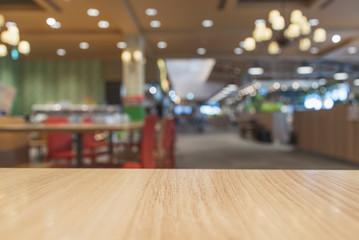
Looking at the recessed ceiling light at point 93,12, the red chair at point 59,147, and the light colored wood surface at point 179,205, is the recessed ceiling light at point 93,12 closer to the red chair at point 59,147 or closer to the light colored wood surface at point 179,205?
the red chair at point 59,147

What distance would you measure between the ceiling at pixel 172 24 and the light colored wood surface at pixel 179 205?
503 centimetres

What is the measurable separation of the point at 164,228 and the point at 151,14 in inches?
301

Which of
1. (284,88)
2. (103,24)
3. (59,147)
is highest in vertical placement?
(103,24)

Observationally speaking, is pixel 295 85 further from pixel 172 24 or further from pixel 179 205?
pixel 179 205

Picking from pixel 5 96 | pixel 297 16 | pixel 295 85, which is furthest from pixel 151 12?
pixel 295 85

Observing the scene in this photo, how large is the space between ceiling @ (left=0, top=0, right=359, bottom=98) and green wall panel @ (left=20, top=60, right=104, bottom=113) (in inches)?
35.2

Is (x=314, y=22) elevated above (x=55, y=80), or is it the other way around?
Answer: (x=314, y=22)

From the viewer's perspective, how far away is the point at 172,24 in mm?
8117

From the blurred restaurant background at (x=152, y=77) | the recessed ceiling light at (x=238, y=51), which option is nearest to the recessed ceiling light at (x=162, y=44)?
the blurred restaurant background at (x=152, y=77)

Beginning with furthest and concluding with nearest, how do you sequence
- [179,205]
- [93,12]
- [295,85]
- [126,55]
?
1. [295,85]
2. [126,55]
3. [93,12]
4. [179,205]

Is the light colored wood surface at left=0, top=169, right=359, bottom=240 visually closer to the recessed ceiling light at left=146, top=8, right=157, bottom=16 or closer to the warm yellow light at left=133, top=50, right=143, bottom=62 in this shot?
the recessed ceiling light at left=146, top=8, right=157, bottom=16

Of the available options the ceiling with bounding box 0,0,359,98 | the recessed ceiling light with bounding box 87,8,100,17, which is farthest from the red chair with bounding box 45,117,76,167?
the recessed ceiling light with bounding box 87,8,100,17

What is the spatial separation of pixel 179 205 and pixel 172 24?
326 inches

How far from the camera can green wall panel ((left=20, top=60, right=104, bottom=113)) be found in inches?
502
